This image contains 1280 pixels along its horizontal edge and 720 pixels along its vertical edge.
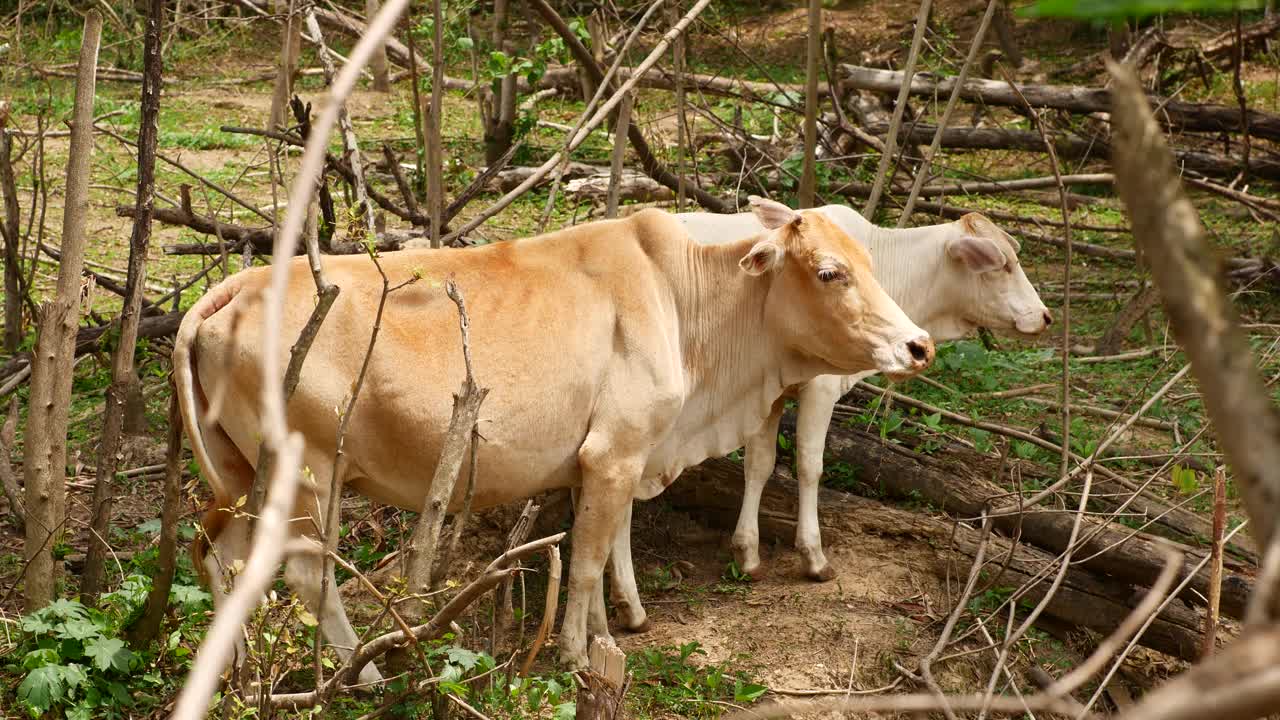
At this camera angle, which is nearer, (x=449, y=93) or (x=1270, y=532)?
(x=1270, y=532)

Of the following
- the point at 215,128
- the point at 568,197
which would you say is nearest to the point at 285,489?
the point at 568,197

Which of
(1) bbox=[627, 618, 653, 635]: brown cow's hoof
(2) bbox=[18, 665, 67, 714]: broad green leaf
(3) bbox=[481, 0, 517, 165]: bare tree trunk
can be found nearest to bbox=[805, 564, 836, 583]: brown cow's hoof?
(1) bbox=[627, 618, 653, 635]: brown cow's hoof

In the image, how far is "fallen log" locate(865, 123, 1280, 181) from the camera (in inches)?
392

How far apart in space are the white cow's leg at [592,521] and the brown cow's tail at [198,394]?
1386mm

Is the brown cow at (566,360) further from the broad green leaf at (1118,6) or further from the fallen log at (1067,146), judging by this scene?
the fallen log at (1067,146)

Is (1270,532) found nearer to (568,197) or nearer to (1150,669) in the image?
(1150,669)

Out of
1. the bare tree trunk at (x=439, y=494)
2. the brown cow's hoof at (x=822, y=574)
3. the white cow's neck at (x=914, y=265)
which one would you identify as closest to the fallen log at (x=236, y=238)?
the white cow's neck at (x=914, y=265)

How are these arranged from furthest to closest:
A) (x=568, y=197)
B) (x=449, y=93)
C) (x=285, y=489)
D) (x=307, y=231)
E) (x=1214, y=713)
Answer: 1. (x=449, y=93)
2. (x=568, y=197)
3. (x=307, y=231)
4. (x=285, y=489)
5. (x=1214, y=713)

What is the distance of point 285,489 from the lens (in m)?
0.94

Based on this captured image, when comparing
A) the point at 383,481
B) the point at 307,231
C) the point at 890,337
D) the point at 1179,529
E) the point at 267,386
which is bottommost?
the point at 1179,529

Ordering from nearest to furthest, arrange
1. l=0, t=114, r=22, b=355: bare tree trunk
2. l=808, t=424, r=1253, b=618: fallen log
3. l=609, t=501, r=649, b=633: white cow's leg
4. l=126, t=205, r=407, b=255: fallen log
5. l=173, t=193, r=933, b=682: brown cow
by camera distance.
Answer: l=173, t=193, r=933, b=682: brown cow < l=808, t=424, r=1253, b=618: fallen log < l=609, t=501, r=649, b=633: white cow's leg < l=0, t=114, r=22, b=355: bare tree trunk < l=126, t=205, r=407, b=255: fallen log

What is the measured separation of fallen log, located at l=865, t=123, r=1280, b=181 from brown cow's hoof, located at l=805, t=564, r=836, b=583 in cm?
446

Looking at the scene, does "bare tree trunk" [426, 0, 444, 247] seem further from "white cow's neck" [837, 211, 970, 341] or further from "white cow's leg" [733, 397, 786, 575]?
"white cow's neck" [837, 211, 970, 341]

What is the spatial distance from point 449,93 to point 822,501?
31.5 ft
